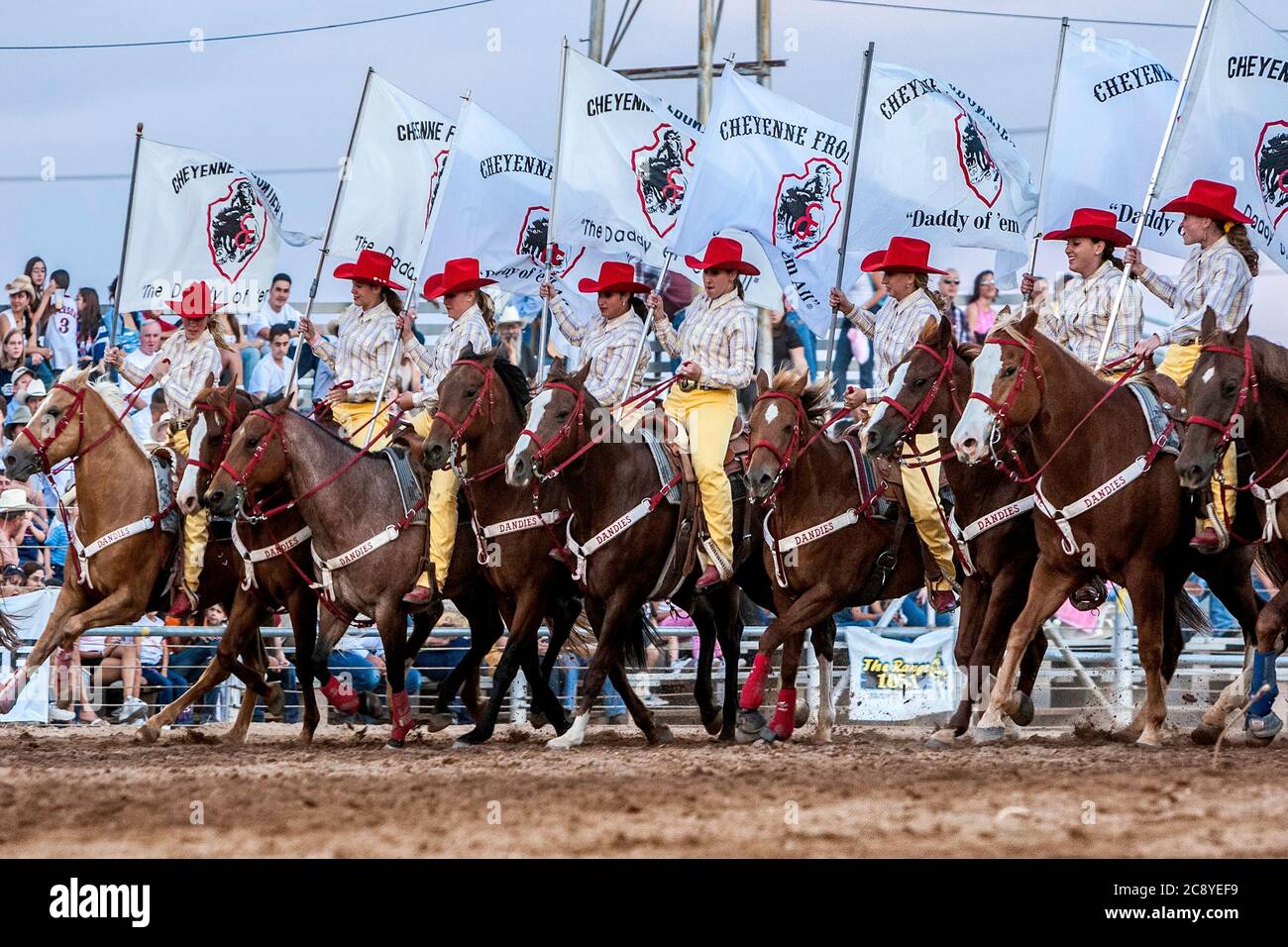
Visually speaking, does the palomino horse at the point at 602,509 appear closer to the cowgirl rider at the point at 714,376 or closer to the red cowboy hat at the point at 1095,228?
the cowgirl rider at the point at 714,376

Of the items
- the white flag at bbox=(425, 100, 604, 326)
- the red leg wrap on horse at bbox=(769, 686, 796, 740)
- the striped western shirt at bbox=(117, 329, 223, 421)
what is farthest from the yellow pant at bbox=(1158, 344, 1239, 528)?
the striped western shirt at bbox=(117, 329, 223, 421)

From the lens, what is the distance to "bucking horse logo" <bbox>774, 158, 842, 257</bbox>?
13.7m

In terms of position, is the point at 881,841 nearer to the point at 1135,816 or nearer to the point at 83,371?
the point at 1135,816

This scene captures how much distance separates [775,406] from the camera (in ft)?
36.4

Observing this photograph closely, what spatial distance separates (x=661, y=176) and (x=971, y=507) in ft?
15.6

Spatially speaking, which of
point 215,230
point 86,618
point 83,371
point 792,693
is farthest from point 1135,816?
point 215,230

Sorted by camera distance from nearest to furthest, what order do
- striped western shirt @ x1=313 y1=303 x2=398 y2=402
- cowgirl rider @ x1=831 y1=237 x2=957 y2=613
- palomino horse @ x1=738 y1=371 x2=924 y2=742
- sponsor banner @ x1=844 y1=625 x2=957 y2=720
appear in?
palomino horse @ x1=738 y1=371 x2=924 y2=742 → cowgirl rider @ x1=831 y1=237 x2=957 y2=613 → striped western shirt @ x1=313 y1=303 x2=398 y2=402 → sponsor banner @ x1=844 y1=625 x2=957 y2=720

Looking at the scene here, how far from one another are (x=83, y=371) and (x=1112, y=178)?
7.59m

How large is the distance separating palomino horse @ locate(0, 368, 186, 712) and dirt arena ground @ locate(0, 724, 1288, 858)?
2000 millimetres

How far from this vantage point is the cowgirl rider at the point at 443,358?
1193 cm

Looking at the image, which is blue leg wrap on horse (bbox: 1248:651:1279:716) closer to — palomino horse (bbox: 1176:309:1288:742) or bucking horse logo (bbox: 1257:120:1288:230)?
palomino horse (bbox: 1176:309:1288:742)

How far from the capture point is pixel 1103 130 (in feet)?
41.7

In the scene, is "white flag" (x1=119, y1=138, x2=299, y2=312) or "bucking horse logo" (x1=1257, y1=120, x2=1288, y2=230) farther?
"white flag" (x1=119, y1=138, x2=299, y2=312)

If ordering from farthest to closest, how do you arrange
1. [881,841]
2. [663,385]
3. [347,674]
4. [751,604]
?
[347,674], [751,604], [663,385], [881,841]
